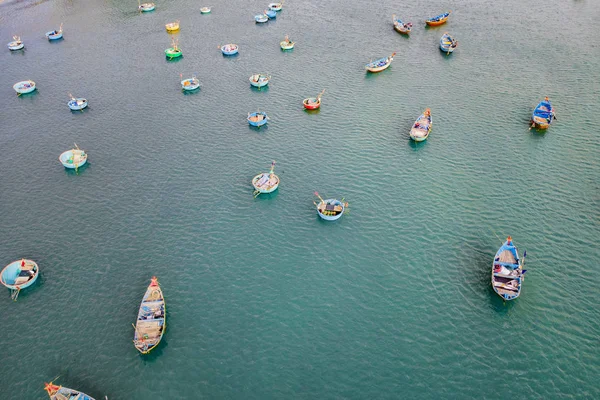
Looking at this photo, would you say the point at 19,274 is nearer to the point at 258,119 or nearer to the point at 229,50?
the point at 258,119

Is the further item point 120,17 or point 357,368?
point 120,17

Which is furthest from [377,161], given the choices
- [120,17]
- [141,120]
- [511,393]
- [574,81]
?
[120,17]

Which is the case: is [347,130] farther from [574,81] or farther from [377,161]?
[574,81]

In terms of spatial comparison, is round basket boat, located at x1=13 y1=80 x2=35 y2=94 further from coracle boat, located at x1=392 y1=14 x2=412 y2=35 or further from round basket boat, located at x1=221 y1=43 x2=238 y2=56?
coracle boat, located at x1=392 y1=14 x2=412 y2=35

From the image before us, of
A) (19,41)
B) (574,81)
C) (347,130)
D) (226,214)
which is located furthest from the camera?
(19,41)

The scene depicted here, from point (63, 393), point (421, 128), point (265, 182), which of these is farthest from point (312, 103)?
point (63, 393)

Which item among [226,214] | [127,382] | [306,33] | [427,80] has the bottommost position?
[127,382]

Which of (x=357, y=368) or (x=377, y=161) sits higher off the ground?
(x=377, y=161)

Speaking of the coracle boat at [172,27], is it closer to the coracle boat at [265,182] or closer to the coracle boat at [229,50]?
the coracle boat at [229,50]
